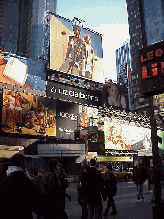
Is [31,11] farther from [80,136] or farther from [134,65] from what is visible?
[80,136]

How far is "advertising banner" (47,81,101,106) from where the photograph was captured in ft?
159

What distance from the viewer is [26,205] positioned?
294 cm

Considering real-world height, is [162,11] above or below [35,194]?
above

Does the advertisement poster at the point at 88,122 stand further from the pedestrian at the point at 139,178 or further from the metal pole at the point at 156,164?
the metal pole at the point at 156,164

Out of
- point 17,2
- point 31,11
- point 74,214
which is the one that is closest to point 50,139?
point 74,214

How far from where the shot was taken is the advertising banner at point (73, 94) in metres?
48.5

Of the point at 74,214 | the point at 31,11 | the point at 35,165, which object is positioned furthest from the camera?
the point at 31,11

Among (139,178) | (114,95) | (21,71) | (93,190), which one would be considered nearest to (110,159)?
(114,95)

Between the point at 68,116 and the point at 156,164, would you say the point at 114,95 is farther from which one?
the point at 156,164

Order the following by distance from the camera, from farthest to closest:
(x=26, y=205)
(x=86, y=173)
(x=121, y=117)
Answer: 1. (x=121, y=117)
2. (x=86, y=173)
3. (x=26, y=205)

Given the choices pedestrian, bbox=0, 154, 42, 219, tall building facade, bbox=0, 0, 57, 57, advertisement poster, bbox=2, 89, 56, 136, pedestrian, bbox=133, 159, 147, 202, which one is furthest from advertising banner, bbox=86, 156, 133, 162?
tall building facade, bbox=0, 0, 57, 57

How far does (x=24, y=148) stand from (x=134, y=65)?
7730cm

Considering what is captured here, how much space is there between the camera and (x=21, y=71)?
43406 millimetres

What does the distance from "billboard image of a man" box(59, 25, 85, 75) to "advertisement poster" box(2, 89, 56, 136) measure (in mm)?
8529
